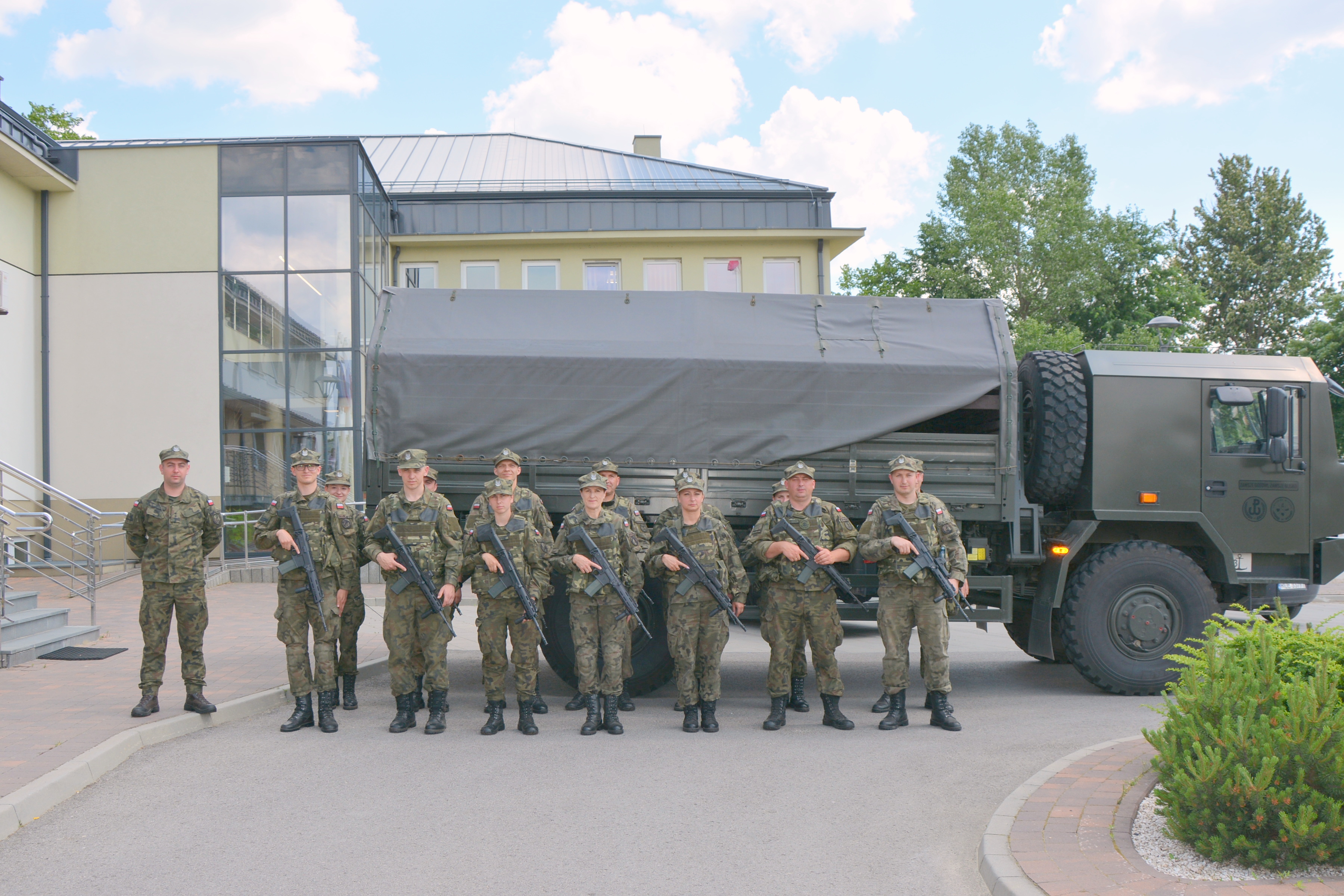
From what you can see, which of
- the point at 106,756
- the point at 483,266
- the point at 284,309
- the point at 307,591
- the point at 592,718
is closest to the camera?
the point at 106,756

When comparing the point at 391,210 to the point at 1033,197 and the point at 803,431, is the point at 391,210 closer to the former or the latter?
the point at 803,431

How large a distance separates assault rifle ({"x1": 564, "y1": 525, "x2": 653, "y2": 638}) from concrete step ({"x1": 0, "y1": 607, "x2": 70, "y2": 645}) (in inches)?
215

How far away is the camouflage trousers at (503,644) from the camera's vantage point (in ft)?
22.5

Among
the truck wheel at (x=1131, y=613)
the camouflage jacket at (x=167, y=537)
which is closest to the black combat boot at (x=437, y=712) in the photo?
the camouflage jacket at (x=167, y=537)

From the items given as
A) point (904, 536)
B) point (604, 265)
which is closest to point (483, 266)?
point (604, 265)

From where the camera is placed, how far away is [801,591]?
23.2 ft

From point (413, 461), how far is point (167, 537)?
1788 millimetres

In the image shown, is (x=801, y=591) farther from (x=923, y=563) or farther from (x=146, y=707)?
(x=146, y=707)

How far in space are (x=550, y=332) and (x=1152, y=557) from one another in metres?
5.02

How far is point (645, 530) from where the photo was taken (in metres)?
7.28

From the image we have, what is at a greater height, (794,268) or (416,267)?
(416,267)

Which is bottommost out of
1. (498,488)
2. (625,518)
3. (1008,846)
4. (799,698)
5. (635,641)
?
(799,698)

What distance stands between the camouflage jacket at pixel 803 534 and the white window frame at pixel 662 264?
59.3 feet

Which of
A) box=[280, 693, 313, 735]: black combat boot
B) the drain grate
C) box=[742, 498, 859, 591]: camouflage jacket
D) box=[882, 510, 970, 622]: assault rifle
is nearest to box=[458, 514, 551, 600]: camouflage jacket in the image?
box=[280, 693, 313, 735]: black combat boot
